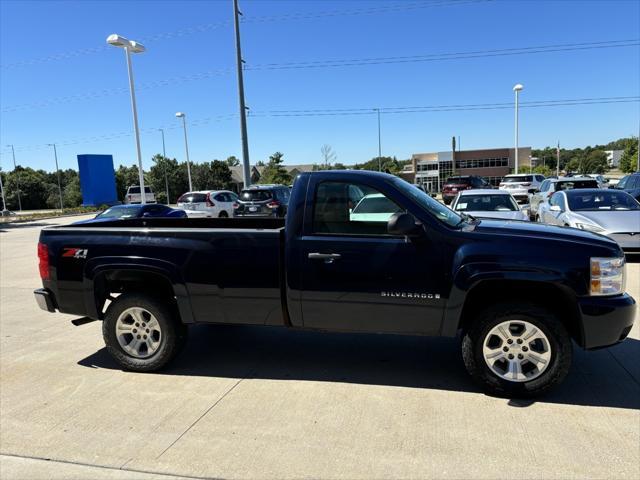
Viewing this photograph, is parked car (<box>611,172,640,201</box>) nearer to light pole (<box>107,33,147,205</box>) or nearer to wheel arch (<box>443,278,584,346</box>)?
wheel arch (<box>443,278,584,346</box>)

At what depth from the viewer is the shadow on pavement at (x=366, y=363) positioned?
411 cm

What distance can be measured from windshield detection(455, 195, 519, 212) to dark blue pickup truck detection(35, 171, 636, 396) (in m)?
6.82

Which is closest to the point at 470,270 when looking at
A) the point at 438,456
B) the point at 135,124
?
the point at 438,456

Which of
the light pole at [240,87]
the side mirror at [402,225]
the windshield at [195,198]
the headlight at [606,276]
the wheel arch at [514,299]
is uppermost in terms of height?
the light pole at [240,87]

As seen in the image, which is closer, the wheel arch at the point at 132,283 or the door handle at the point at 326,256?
the door handle at the point at 326,256

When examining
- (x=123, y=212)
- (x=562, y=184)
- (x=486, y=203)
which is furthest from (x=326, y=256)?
(x=562, y=184)

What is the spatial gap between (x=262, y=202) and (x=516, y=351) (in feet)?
52.7

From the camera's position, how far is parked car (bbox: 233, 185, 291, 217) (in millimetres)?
19094

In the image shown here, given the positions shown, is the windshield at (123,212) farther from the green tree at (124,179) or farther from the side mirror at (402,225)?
the green tree at (124,179)

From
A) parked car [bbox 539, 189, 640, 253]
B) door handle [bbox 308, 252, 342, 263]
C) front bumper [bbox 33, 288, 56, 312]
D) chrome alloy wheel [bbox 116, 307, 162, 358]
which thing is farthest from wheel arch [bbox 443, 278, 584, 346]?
parked car [bbox 539, 189, 640, 253]

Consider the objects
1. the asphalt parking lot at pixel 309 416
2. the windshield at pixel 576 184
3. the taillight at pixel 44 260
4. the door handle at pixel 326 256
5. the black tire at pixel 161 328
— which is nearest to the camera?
the asphalt parking lot at pixel 309 416

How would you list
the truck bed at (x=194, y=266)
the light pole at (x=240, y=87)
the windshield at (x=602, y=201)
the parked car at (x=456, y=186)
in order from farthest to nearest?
the parked car at (x=456, y=186)
the light pole at (x=240, y=87)
the windshield at (x=602, y=201)
the truck bed at (x=194, y=266)

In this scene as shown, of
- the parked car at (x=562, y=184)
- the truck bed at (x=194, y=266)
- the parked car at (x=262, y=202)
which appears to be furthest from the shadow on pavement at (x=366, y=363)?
the parked car at (x=262, y=202)

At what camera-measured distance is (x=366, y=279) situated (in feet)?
13.1
